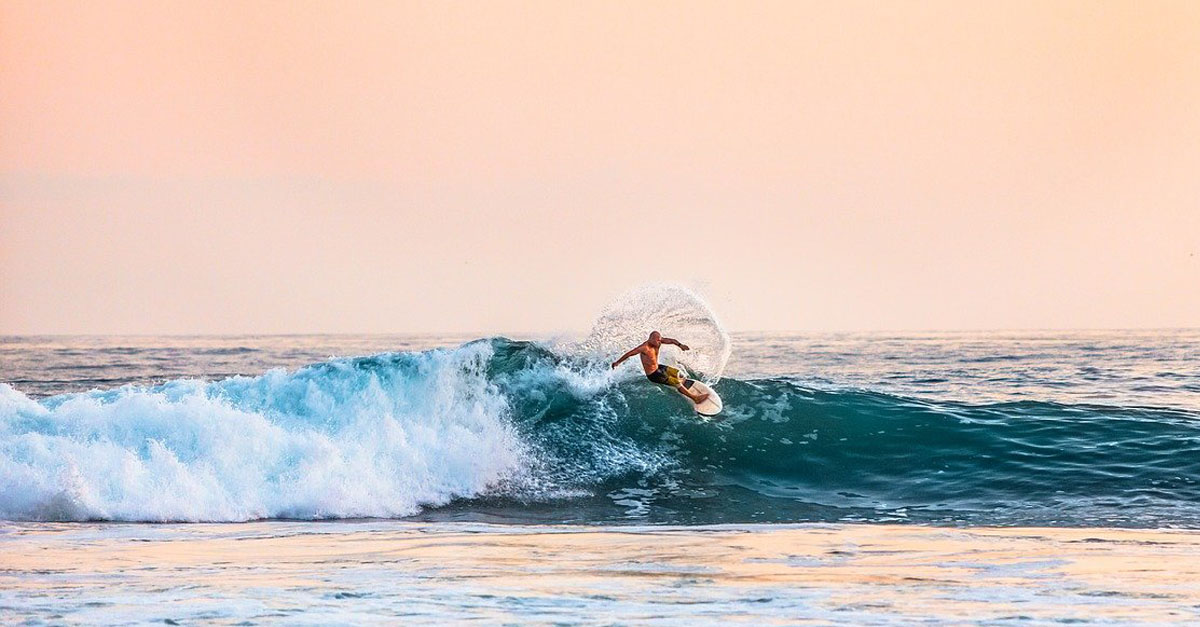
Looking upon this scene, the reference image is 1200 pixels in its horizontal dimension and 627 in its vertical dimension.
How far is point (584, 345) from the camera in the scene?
1978cm

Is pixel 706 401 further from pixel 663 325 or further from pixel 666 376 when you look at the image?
pixel 663 325

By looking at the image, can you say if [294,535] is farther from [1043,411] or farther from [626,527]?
[1043,411]

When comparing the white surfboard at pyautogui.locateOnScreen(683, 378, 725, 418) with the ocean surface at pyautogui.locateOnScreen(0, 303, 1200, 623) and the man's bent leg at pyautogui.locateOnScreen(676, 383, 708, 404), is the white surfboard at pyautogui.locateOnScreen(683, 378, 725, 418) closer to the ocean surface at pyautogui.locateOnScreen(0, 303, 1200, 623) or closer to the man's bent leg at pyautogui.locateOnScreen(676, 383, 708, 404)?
the man's bent leg at pyautogui.locateOnScreen(676, 383, 708, 404)

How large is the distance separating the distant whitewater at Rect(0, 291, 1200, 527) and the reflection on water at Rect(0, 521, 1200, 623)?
3.93 feet

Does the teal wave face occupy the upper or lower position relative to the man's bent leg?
lower

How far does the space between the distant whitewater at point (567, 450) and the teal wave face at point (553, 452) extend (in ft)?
0.14

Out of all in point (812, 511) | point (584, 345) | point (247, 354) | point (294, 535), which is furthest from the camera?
point (247, 354)

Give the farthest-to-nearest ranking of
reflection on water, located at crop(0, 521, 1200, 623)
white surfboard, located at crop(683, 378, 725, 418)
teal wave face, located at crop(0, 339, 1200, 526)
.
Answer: white surfboard, located at crop(683, 378, 725, 418) → teal wave face, located at crop(0, 339, 1200, 526) → reflection on water, located at crop(0, 521, 1200, 623)

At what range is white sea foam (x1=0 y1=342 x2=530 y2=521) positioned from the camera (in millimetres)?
13477

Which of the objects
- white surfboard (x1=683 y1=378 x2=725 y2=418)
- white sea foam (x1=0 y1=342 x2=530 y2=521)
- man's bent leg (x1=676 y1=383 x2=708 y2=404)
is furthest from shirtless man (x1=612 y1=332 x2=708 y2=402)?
white sea foam (x1=0 y1=342 x2=530 y2=521)

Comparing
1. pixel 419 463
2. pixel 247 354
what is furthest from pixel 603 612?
pixel 247 354

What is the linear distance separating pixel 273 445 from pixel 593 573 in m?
7.08

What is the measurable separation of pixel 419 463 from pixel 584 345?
5.13m

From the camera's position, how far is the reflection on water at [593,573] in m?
8.10
